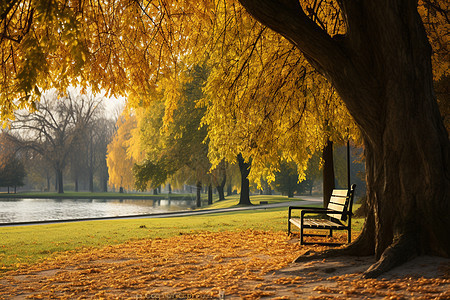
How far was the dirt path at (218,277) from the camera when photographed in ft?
14.6

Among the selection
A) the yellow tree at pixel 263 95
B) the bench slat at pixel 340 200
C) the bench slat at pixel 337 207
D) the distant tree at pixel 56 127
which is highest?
the distant tree at pixel 56 127

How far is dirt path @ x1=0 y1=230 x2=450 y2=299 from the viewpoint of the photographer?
4457mm

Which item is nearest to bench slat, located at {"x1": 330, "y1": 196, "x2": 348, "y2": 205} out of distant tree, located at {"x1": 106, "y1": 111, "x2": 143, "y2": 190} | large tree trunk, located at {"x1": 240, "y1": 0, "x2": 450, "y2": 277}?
large tree trunk, located at {"x1": 240, "y1": 0, "x2": 450, "y2": 277}

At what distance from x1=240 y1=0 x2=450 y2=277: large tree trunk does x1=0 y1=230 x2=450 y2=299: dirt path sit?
44 cm

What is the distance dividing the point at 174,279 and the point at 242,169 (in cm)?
2241

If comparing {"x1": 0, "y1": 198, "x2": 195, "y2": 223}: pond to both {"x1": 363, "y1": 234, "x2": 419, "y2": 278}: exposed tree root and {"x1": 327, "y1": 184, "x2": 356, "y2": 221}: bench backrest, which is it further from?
{"x1": 363, "y1": 234, "x2": 419, "y2": 278}: exposed tree root

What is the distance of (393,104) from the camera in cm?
531

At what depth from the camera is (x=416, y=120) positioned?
17.2 feet

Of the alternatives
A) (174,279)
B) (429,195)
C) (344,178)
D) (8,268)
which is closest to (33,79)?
(174,279)

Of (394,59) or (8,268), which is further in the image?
(8,268)

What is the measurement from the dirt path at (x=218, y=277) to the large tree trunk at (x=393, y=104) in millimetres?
444

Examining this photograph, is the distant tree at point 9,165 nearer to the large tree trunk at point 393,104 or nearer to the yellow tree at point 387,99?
the yellow tree at point 387,99

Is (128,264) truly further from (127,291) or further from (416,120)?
(416,120)

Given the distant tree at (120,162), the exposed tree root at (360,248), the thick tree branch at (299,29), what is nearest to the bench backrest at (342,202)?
the exposed tree root at (360,248)
